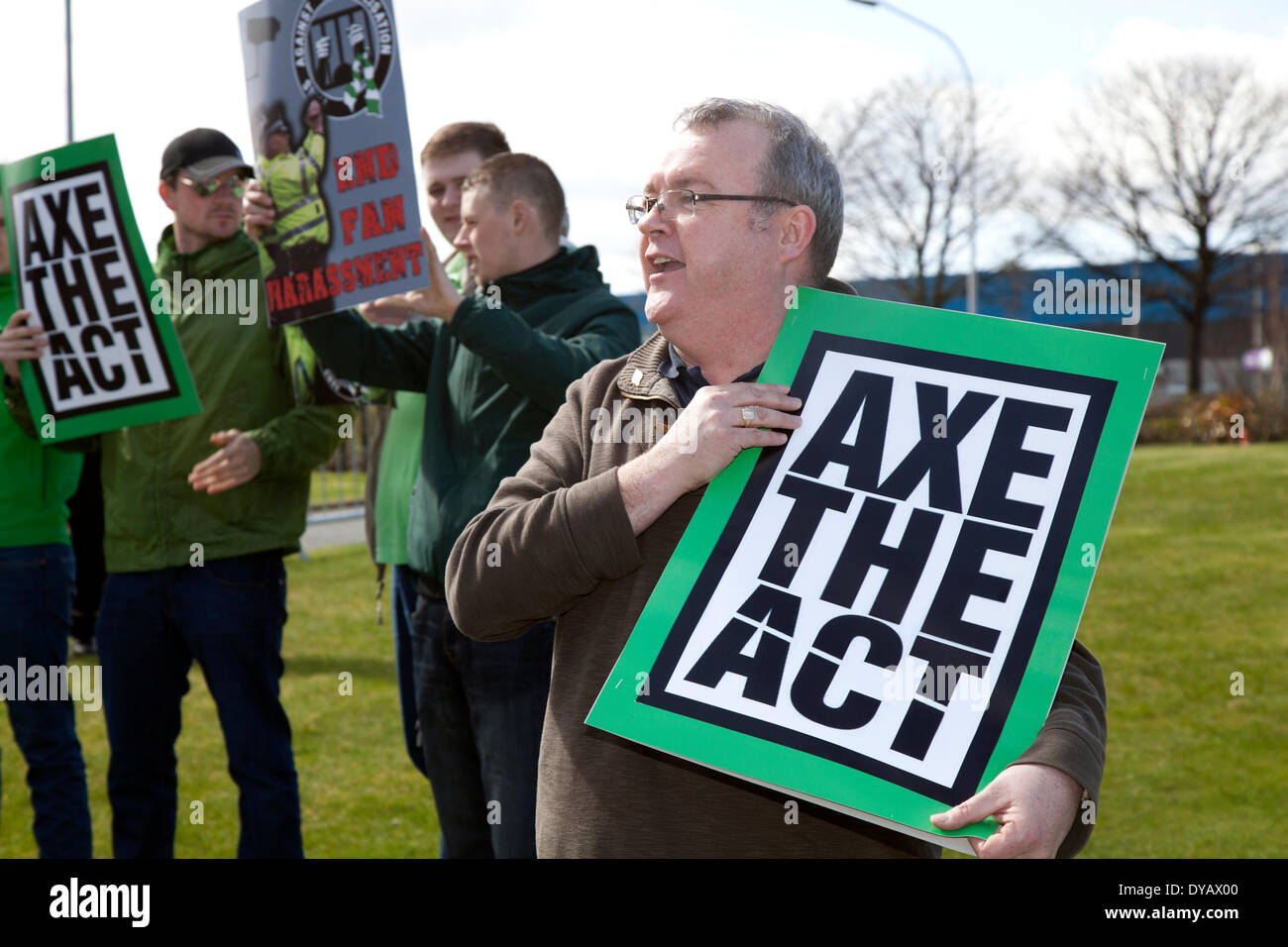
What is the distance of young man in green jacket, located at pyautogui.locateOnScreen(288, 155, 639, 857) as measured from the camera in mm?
3234

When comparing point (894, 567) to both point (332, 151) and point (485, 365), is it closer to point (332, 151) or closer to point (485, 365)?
point (485, 365)

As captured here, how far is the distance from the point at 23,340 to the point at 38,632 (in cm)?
99

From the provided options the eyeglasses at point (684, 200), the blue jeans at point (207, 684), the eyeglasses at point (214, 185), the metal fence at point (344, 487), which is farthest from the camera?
the metal fence at point (344, 487)

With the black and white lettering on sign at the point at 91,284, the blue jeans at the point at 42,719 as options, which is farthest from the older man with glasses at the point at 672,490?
the blue jeans at the point at 42,719

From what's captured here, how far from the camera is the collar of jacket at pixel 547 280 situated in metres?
3.60

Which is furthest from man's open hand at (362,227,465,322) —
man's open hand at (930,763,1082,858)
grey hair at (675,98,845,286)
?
man's open hand at (930,763,1082,858)

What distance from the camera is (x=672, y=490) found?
1.88 metres

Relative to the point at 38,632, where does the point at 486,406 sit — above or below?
above

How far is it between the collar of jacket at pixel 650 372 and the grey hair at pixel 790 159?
5 cm

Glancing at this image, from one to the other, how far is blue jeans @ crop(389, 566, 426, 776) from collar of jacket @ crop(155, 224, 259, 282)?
113 cm

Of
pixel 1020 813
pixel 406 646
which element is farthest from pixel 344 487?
pixel 1020 813

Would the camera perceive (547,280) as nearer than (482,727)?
No

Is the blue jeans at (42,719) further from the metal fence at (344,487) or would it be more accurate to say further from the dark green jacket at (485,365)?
the metal fence at (344,487)

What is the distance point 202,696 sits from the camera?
305 inches
